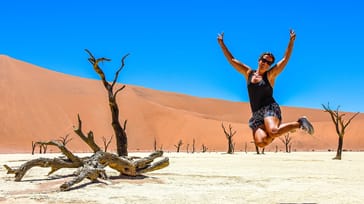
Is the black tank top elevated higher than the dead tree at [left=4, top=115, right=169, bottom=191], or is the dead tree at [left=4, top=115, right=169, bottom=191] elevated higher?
the black tank top

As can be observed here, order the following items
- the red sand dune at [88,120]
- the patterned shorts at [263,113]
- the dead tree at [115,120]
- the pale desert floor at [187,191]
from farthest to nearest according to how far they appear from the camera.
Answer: the red sand dune at [88,120]
the dead tree at [115,120]
the pale desert floor at [187,191]
the patterned shorts at [263,113]

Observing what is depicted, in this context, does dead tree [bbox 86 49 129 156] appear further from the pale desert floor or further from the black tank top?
the black tank top

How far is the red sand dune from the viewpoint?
240 feet

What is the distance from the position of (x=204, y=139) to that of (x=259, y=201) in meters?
78.9

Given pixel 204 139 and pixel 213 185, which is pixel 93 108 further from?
pixel 213 185

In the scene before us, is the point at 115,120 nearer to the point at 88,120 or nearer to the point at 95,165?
the point at 95,165

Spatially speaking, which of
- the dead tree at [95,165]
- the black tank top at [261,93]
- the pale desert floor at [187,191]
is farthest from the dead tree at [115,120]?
the black tank top at [261,93]

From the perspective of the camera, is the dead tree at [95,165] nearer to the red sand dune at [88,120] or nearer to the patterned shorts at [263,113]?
the patterned shorts at [263,113]

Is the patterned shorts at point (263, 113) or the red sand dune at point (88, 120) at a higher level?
the red sand dune at point (88, 120)

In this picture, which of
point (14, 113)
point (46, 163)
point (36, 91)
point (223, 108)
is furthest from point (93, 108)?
point (46, 163)

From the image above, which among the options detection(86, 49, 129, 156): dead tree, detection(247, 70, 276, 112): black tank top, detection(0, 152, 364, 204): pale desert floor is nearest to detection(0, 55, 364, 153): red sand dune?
detection(86, 49, 129, 156): dead tree

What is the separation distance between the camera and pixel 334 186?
1264 cm

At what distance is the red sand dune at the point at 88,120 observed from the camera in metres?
73.0

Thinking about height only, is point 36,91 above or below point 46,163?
above
